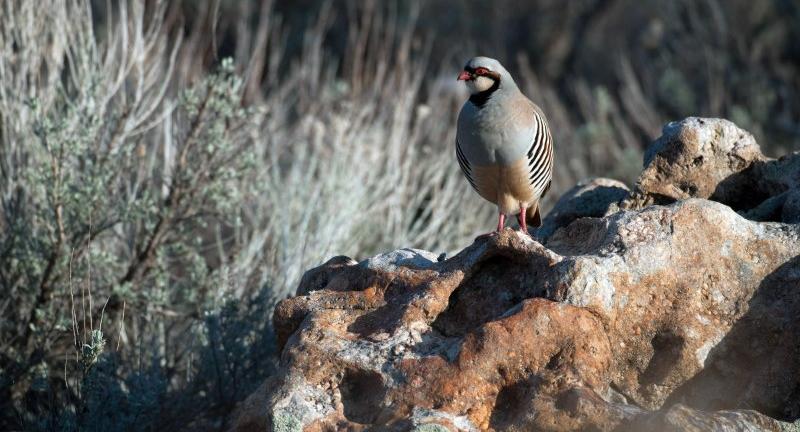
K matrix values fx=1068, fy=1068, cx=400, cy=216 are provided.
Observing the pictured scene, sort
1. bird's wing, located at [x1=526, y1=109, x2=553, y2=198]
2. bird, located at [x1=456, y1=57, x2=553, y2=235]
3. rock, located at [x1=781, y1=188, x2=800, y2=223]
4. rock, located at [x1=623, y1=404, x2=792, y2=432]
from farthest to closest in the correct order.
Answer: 1. bird's wing, located at [x1=526, y1=109, x2=553, y2=198]
2. bird, located at [x1=456, y1=57, x2=553, y2=235]
3. rock, located at [x1=781, y1=188, x2=800, y2=223]
4. rock, located at [x1=623, y1=404, x2=792, y2=432]

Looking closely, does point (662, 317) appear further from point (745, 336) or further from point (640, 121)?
point (640, 121)

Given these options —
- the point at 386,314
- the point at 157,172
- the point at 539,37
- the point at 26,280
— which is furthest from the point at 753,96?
the point at 386,314

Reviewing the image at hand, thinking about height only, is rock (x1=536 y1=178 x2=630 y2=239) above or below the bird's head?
below

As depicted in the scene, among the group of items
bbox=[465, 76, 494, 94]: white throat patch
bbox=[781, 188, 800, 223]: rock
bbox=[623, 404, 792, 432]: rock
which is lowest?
bbox=[623, 404, 792, 432]: rock

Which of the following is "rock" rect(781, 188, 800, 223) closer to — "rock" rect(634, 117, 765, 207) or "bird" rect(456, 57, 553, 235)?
"rock" rect(634, 117, 765, 207)

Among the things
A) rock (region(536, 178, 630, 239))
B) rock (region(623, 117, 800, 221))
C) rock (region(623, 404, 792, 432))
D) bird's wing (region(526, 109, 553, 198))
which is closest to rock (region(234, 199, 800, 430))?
rock (region(623, 404, 792, 432))

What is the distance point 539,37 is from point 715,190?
14250 mm

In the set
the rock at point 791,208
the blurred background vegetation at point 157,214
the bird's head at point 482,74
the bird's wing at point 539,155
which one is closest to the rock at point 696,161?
the rock at point 791,208

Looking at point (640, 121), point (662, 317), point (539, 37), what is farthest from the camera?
point (539, 37)

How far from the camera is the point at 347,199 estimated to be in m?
7.38

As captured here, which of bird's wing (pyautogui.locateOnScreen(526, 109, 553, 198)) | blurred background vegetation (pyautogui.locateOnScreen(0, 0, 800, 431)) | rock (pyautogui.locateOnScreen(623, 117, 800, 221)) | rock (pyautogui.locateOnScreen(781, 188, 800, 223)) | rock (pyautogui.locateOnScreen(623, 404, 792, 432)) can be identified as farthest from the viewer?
blurred background vegetation (pyautogui.locateOnScreen(0, 0, 800, 431))

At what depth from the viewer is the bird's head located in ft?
16.6

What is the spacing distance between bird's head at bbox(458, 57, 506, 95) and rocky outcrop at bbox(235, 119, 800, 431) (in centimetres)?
114

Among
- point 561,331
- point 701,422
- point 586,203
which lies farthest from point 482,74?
point 701,422
